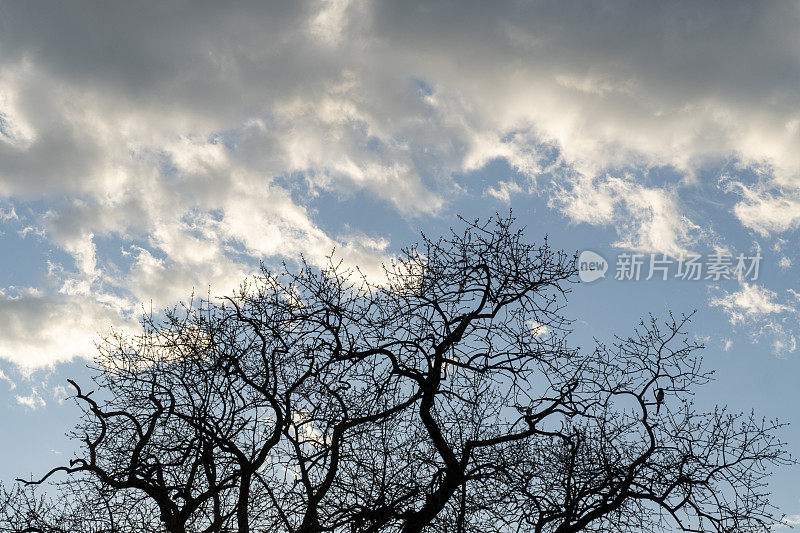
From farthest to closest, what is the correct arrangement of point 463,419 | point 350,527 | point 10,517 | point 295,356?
point 10,517 < point 295,356 < point 463,419 < point 350,527

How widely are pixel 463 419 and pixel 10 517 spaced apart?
8.75 m

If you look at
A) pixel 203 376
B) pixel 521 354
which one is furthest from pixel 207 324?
pixel 521 354

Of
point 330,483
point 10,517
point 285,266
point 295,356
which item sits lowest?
point 10,517

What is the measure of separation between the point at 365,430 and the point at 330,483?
2.89 feet

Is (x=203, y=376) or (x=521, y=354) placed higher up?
(x=521, y=354)

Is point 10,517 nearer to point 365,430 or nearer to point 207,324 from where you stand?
point 207,324

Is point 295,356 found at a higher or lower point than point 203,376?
higher

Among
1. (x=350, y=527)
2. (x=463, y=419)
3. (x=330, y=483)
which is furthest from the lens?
(x=463, y=419)

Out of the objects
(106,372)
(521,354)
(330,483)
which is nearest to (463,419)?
(521,354)

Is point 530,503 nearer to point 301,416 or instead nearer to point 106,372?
point 301,416

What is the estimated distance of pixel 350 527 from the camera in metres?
8.41

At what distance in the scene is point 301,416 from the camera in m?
9.80

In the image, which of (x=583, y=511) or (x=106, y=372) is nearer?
(x=583, y=511)

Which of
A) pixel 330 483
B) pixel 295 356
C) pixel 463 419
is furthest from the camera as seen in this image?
pixel 295 356
